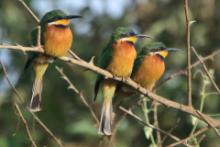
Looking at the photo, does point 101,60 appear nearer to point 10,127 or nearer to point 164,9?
point 10,127

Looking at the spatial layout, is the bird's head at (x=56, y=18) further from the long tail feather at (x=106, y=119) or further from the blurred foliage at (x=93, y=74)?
the blurred foliage at (x=93, y=74)

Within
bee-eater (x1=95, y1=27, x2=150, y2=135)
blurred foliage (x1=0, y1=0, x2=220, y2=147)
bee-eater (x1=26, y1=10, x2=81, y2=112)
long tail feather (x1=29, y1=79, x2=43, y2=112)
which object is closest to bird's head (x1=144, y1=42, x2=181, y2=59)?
bee-eater (x1=95, y1=27, x2=150, y2=135)

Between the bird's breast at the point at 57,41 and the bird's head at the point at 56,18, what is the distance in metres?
0.03

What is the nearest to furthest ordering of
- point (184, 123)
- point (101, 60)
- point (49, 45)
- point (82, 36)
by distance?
1. point (49, 45)
2. point (101, 60)
3. point (184, 123)
4. point (82, 36)

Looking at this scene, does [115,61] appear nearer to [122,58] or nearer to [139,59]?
[122,58]

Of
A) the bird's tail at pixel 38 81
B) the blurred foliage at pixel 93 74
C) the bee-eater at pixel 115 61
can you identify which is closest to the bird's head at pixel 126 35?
the bee-eater at pixel 115 61

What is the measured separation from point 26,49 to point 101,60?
1007 mm

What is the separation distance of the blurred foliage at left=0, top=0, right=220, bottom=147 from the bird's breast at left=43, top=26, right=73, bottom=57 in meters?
1.59

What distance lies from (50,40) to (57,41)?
0.05 meters

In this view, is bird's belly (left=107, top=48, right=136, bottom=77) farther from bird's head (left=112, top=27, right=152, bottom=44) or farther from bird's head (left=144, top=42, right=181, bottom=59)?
bird's head (left=144, top=42, right=181, bottom=59)

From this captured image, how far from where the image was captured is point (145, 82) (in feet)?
12.7

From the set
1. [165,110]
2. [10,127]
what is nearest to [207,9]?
[165,110]

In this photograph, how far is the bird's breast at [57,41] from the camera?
3.34 metres

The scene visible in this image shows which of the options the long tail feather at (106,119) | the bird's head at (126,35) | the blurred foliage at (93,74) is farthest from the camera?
the blurred foliage at (93,74)
